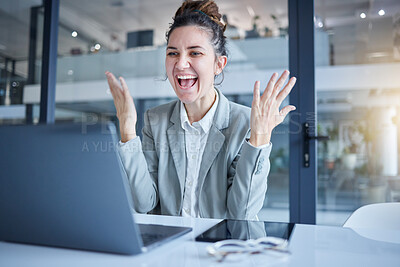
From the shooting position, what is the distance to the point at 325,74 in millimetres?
2357

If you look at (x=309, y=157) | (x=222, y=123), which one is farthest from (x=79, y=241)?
(x=309, y=157)

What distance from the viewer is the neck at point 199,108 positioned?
68.1 inches

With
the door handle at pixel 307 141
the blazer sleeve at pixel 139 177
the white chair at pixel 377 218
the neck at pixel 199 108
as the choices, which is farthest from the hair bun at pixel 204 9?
the white chair at pixel 377 218

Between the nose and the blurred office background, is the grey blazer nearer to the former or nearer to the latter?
the nose

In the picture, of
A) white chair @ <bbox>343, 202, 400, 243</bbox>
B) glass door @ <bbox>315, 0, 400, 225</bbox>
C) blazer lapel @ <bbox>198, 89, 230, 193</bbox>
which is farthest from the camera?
glass door @ <bbox>315, 0, 400, 225</bbox>

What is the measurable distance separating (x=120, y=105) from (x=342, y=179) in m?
1.64

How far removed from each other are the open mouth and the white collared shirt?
0.12 meters

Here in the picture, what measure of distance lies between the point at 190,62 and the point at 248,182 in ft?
2.08

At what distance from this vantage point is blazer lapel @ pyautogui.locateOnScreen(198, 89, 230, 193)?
154cm

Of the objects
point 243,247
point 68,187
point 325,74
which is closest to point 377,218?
point 243,247

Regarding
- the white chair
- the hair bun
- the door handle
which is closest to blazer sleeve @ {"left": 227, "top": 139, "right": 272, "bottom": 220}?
the white chair

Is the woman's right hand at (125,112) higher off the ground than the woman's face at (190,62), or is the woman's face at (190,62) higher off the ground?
the woman's face at (190,62)

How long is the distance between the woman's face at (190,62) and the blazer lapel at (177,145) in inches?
4.5

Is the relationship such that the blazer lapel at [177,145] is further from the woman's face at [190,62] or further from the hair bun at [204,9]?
the hair bun at [204,9]
